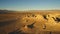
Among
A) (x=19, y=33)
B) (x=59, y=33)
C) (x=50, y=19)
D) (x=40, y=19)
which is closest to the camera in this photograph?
(x=19, y=33)

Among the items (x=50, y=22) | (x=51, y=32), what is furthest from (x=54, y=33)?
(x=50, y=22)

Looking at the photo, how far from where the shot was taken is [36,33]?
885 centimetres

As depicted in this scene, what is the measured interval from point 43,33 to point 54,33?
2.35 ft

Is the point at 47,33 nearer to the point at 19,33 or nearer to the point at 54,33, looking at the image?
the point at 54,33

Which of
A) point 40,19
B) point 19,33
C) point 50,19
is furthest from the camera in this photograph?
point 40,19

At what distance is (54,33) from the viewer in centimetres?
884

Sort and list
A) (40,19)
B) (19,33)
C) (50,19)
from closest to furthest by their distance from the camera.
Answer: (19,33) < (50,19) < (40,19)

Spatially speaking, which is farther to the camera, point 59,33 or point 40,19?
point 40,19

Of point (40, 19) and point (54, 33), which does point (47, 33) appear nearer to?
point (54, 33)

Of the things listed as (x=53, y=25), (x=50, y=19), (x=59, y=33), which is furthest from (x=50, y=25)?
(x=59, y=33)

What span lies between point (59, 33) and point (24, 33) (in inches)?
91.0

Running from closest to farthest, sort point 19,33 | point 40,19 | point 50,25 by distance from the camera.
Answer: point 19,33, point 50,25, point 40,19

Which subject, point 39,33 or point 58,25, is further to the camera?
point 58,25

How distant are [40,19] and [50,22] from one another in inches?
65.9
